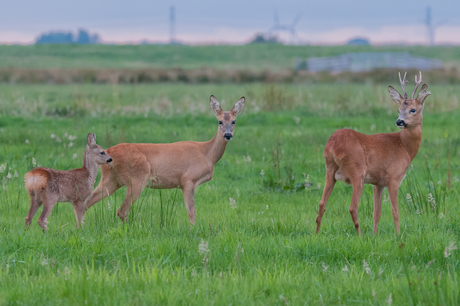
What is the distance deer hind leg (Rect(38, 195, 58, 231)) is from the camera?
21.5 feet

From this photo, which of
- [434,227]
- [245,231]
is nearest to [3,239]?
[245,231]

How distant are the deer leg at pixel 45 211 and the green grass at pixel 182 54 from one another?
76987mm

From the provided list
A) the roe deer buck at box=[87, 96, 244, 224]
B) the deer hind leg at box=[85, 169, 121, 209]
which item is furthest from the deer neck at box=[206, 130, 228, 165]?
the deer hind leg at box=[85, 169, 121, 209]

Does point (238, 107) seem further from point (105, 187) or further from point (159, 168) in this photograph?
point (105, 187)

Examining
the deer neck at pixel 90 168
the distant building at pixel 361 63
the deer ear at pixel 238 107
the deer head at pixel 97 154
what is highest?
the distant building at pixel 361 63

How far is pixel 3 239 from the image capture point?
5879 mm

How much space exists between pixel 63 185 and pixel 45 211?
468 millimetres

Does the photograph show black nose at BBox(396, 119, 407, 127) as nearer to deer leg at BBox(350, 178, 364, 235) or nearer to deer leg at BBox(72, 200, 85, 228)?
deer leg at BBox(350, 178, 364, 235)

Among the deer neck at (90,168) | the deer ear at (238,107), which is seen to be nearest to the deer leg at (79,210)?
the deer neck at (90,168)

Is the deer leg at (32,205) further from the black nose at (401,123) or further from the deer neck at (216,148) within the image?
the black nose at (401,123)

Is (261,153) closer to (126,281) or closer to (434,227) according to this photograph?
(434,227)

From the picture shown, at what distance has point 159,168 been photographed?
7.50m

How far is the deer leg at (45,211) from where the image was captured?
6539mm

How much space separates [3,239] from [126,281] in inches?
75.5
